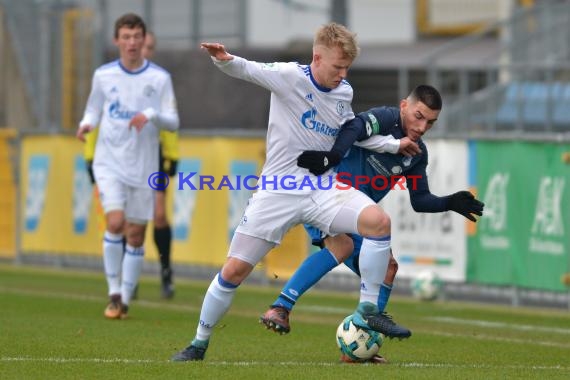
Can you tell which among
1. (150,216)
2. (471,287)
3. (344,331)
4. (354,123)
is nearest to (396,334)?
(344,331)

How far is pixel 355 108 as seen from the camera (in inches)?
1085

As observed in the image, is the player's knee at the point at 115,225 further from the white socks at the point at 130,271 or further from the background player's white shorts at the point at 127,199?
the white socks at the point at 130,271

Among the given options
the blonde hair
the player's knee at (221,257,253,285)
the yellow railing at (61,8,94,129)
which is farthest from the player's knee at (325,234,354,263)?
the yellow railing at (61,8,94,129)

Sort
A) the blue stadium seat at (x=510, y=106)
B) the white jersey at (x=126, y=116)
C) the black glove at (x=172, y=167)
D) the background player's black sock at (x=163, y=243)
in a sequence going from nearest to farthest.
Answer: the white jersey at (x=126, y=116) < the black glove at (x=172, y=167) < the background player's black sock at (x=163, y=243) < the blue stadium seat at (x=510, y=106)

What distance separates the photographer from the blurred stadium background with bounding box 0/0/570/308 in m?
15.7

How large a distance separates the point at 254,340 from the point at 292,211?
6.86 ft

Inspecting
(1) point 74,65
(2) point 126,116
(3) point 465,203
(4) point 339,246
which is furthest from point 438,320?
(1) point 74,65

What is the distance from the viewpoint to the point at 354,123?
31.6 ft

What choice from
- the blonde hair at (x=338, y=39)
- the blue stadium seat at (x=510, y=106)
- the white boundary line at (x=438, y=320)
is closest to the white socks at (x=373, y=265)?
the blonde hair at (x=338, y=39)

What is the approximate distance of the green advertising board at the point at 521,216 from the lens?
596 inches

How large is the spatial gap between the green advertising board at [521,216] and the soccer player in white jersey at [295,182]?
6.10 meters

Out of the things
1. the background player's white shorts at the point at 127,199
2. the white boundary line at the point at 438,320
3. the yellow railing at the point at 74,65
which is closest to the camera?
the white boundary line at the point at 438,320

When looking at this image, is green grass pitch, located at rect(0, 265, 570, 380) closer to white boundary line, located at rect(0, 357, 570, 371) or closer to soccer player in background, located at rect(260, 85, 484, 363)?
white boundary line, located at rect(0, 357, 570, 371)

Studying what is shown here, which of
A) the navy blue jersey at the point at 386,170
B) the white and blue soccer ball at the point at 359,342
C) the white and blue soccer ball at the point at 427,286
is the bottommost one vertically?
the white and blue soccer ball at the point at 427,286
